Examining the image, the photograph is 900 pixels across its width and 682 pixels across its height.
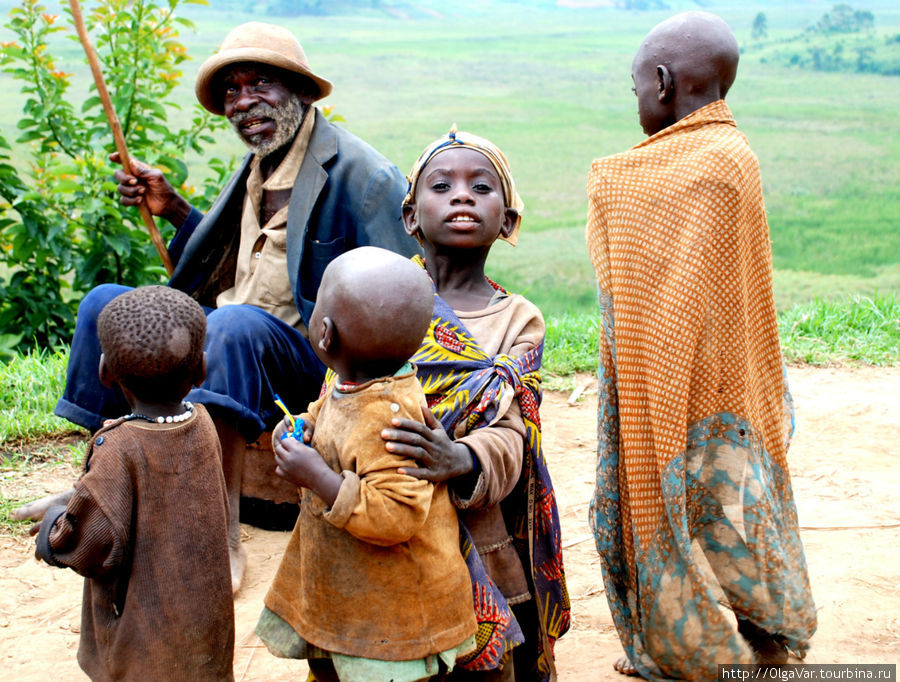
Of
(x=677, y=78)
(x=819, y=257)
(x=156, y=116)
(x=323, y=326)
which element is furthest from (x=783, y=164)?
(x=323, y=326)

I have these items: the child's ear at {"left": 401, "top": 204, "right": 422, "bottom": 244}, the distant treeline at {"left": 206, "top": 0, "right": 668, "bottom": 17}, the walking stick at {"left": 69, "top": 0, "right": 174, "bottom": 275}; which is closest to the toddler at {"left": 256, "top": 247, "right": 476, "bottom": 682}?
the child's ear at {"left": 401, "top": 204, "right": 422, "bottom": 244}

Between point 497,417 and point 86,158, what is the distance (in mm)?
3561

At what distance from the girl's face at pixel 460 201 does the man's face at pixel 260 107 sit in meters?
1.30

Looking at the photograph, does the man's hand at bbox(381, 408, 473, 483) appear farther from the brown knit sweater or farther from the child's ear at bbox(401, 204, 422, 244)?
the child's ear at bbox(401, 204, 422, 244)

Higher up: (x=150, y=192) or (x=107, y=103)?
(x=107, y=103)

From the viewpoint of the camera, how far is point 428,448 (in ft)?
7.02

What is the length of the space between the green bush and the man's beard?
166 centimetres

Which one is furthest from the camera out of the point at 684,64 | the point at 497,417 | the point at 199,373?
the point at 684,64

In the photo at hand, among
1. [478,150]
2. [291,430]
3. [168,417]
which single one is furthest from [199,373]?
[478,150]

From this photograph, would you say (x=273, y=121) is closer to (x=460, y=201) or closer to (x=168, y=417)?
(x=460, y=201)

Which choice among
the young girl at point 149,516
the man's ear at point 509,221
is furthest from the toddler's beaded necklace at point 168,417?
the man's ear at point 509,221

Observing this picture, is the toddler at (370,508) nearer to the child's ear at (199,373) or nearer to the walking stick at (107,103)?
the child's ear at (199,373)

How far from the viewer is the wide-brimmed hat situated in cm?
366

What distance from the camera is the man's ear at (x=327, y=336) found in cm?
211
